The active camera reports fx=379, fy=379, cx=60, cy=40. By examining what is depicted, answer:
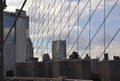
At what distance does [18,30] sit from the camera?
297 ft

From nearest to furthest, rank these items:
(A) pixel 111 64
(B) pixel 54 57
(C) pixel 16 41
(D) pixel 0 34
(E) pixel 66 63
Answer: (D) pixel 0 34 < (B) pixel 54 57 < (E) pixel 66 63 < (A) pixel 111 64 < (C) pixel 16 41

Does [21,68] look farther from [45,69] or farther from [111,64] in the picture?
[111,64]

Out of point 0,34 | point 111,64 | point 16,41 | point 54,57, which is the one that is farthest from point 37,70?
point 0,34

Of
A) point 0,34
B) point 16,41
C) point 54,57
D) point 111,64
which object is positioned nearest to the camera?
point 0,34

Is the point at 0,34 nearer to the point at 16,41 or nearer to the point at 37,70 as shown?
the point at 37,70

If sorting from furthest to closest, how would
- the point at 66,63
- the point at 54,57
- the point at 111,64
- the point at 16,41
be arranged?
the point at 16,41, the point at 111,64, the point at 66,63, the point at 54,57

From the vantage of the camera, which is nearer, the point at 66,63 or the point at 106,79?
the point at 66,63

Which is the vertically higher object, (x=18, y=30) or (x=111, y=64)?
(x=18, y=30)

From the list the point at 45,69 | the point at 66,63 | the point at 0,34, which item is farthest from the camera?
the point at 45,69

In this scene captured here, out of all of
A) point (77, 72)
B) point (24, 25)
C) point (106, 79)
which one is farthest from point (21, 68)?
point (24, 25)

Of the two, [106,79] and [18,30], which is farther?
[18,30]

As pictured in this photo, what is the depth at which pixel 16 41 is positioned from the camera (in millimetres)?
90125

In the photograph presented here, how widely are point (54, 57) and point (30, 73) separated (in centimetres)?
1431

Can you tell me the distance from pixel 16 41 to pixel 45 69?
2500cm
